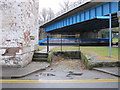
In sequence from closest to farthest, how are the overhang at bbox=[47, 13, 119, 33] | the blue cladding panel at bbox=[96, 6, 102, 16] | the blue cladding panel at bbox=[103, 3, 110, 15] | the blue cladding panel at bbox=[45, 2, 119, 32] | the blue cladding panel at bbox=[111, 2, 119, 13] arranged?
the blue cladding panel at bbox=[111, 2, 119, 13], the blue cladding panel at bbox=[45, 2, 119, 32], the blue cladding panel at bbox=[103, 3, 110, 15], the blue cladding panel at bbox=[96, 6, 102, 16], the overhang at bbox=[47, 13, 119, 33]

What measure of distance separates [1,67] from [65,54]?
4811mm

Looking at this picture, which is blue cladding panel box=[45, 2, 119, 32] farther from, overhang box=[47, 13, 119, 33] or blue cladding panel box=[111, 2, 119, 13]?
overhang box=[47, 13, 119, 33]

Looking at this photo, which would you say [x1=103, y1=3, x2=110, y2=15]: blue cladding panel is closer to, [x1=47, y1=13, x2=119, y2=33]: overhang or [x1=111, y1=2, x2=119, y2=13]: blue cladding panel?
[x1=111, y1=2, x2=119, y2=13]: blue cladding panel

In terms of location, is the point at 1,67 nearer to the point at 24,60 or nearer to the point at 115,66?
the point at 24,60

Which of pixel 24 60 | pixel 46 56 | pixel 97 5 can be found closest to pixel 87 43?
pixel 97 5

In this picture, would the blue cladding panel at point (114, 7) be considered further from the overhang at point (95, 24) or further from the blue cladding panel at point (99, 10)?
the blue cladding panel at point (99, 10)


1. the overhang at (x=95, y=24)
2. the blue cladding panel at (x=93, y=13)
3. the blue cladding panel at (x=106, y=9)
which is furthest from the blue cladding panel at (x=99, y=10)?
the overhang at (x=95, y=24)

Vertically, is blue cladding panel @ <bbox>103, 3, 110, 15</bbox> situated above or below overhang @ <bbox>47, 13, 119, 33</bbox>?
above

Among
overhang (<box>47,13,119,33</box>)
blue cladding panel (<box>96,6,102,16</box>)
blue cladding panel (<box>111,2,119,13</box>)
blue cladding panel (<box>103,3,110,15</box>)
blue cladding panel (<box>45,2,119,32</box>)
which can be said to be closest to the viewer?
blue cladding panel (<box>111,2,119,13</box>)

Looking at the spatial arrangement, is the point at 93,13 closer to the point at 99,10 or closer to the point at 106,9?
the point at 99,10

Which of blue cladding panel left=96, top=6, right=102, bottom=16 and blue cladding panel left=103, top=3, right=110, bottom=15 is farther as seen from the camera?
blue cladding panel left=96, top=6, right=102, bottom=16

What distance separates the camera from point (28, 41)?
6.74m

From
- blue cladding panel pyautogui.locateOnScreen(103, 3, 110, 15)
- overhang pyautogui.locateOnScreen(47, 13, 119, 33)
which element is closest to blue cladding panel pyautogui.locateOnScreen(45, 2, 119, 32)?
blue cladding panel pyautogui.locateOnScreen(103, 3, 110, 15)

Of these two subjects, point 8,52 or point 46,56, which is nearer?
point 8,52
